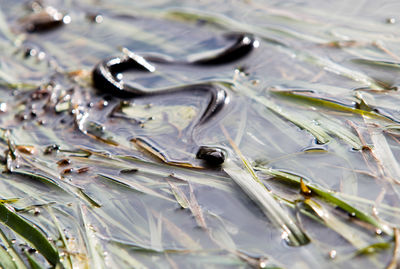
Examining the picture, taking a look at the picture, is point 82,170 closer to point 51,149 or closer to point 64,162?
point 64,162

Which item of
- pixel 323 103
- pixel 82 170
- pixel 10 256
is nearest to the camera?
pixel 10 256

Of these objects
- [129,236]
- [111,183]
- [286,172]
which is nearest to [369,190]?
[286,172]

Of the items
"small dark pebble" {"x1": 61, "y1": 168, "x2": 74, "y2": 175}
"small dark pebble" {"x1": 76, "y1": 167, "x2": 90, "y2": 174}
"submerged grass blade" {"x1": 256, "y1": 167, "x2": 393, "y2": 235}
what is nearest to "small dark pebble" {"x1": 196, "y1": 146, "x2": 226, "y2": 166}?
"submerged grass blade" {"x1": 256, "y1": 167, "x2": 393, "y2": 235}

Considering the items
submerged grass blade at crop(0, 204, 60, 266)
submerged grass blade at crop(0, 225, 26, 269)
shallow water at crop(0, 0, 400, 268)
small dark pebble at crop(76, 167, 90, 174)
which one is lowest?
submerged grass blade at crop(0, 225, 26, 269)

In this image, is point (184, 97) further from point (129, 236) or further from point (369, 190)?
point (369, 190)

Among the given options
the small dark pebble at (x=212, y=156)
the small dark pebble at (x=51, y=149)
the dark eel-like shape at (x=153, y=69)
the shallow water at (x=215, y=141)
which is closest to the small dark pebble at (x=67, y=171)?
the shallow water at (x=215, y=141)

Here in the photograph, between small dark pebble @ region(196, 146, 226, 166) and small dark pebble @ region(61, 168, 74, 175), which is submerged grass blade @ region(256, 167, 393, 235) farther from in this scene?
small dark pebble @ region(61, 168, 74, 175)

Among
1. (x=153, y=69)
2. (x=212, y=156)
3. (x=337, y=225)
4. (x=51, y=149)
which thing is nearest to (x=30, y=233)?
(x=51, y=149)
